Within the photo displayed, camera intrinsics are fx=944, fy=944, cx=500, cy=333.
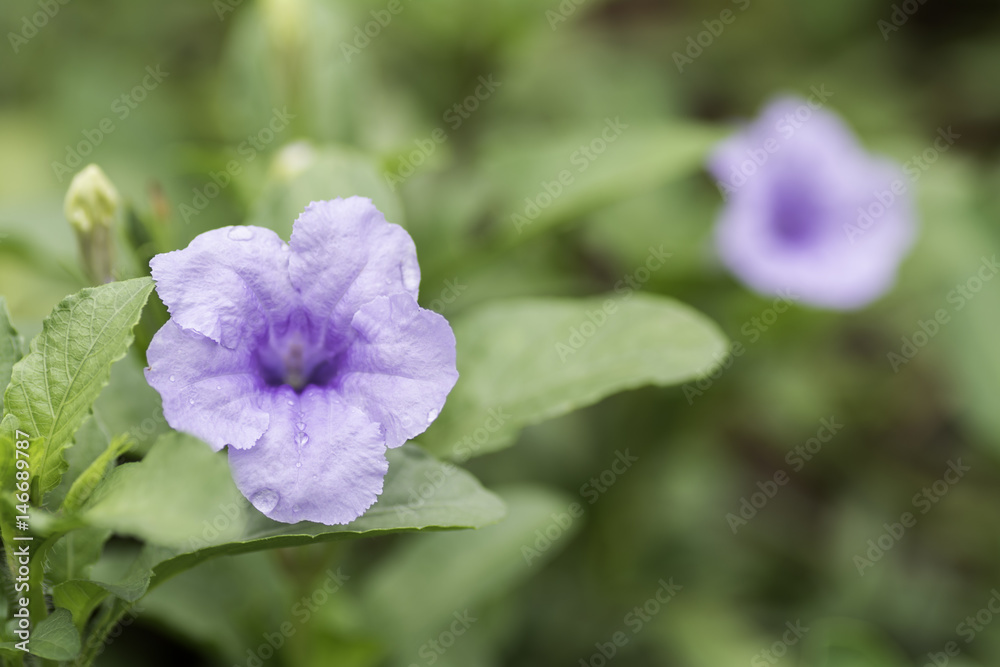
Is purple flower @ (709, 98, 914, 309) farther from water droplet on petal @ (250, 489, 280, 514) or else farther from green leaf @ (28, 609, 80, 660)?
green leaf @ (28, 609, 80, 660)

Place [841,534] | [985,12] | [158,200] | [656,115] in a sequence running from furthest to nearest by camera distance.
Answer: [985,12] < [656,115] < [841,534] < [158,200]

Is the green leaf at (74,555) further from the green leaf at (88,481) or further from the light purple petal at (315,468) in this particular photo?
the light purple petal at (315,468)

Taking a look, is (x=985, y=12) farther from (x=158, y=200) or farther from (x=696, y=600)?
(x=158, y=200)

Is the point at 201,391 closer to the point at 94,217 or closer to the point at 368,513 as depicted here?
the point at 368,513

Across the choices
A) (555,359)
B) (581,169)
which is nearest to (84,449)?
(555,359)

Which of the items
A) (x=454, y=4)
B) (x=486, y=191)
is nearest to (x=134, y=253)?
(x=486, y=191)

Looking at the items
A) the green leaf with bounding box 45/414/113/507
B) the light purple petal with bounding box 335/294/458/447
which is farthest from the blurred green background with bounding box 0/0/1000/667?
the light purple petal with bounding box 335/294/458/447
